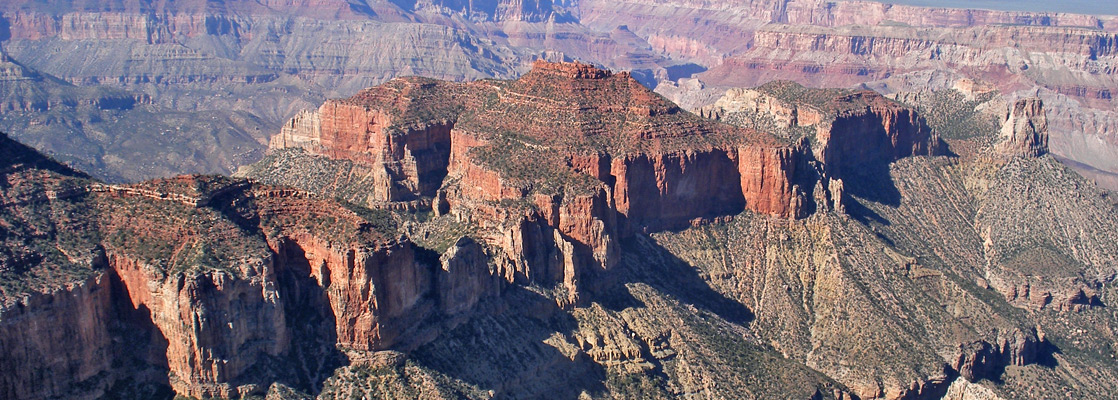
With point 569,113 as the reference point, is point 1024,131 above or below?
below

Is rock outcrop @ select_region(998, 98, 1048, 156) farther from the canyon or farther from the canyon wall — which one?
the canyon wall

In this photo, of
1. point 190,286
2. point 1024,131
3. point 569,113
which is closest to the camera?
point 190,286

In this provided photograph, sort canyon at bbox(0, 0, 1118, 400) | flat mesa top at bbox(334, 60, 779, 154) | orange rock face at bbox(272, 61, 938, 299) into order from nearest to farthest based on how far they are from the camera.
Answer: canyon at bbox(0, 0, 1118, 400) → orange rock face at bbox(272, 61, 938, 299) → flat mesa top at bbox(334, 60, 779, 154)

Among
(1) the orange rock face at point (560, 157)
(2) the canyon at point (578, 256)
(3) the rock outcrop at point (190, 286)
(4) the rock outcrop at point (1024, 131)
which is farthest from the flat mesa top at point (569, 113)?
(4) the rock outcrop at point (1024, 131)

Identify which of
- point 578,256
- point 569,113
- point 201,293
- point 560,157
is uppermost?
point 569,113

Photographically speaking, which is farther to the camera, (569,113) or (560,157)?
(569,113)

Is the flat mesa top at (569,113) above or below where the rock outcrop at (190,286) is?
above

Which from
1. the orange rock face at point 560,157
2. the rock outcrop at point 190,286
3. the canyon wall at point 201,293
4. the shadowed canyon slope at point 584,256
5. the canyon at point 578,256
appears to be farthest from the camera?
the orange rock face at point 560,157

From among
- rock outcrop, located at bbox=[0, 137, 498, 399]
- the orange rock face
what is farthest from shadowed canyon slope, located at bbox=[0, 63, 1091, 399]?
the orange rock face

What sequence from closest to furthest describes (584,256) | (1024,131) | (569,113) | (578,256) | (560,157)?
(578,256), (584,256), (560,157), (569,113), (1024,131)

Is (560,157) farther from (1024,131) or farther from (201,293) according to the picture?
(1024,131)

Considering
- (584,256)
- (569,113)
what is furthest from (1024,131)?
(584,256)

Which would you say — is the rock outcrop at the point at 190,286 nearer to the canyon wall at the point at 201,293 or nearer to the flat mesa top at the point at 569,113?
the canyon wall at the point at 201,293
